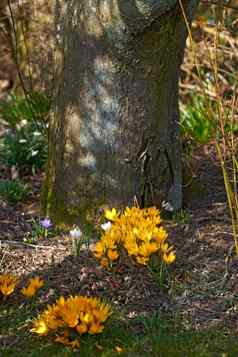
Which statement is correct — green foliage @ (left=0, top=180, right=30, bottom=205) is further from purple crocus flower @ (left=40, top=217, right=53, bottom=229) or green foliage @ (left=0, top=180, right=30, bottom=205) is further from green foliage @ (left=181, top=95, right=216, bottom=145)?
green foliage @ (left=181, top=95, right=216, bottom=145)

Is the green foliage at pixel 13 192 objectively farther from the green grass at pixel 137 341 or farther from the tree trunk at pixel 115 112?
the green grass at pixel 137 341

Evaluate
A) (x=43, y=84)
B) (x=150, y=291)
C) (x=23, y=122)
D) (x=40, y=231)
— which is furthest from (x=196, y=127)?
(x=150, y=291)

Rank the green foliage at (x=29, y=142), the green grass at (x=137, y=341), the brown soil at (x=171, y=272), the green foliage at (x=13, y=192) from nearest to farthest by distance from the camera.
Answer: the green grass at (x=137, y=341)
the brown soil at (x=171, y=272)
the green foliage at (x=13, y=192)
the green foliage at (x=29, y=142)

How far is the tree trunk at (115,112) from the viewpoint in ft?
14.5

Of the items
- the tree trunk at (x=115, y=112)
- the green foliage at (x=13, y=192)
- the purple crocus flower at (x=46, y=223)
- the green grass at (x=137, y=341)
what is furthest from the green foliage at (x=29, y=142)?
the green grass at (x=137, y=341)

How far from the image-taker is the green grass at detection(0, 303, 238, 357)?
136 inches

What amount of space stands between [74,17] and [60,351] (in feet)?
6.55

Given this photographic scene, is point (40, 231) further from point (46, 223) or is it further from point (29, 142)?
point (29, 142)

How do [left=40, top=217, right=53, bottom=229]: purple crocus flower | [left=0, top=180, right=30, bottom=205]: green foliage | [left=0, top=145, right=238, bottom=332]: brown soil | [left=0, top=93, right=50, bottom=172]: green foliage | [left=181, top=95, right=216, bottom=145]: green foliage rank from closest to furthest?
[left=0, top=145, right=238, bottom=332]: brown soil
[left=40, top=217, right=53, bottom=229]: purple crocus flower
[left=0, top=180, right=30, bottom=205]: green foliage
[left=0, top=93, right=50, bottom=172]: green foliage
[left=181, top=95, right=216, bottom=145]: green foliage

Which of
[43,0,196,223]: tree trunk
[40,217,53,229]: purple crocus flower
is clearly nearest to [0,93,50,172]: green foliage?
[43,0,196,223]: tree trunk

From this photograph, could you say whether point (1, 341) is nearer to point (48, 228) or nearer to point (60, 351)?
point (60, 351)

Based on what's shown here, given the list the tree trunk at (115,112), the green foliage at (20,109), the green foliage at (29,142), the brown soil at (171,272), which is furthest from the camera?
the green foliage at (20,109)

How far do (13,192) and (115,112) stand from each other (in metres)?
1.12

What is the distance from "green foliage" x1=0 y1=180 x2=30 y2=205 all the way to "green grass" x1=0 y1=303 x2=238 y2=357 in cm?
164
